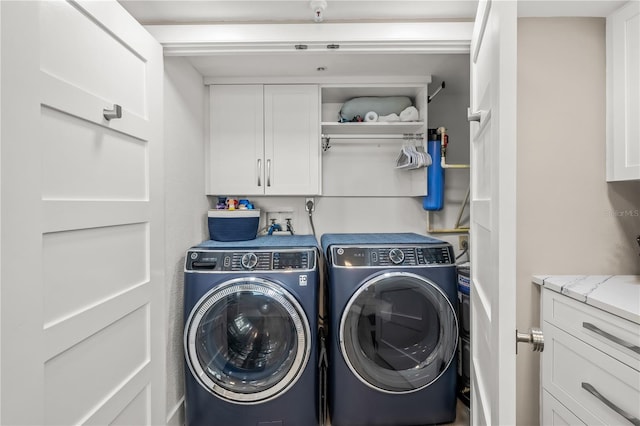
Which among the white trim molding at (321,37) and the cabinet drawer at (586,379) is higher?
the white trim molding at (321,37)

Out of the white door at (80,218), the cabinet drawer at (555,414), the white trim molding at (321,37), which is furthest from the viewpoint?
the white trim molding at (321,37)

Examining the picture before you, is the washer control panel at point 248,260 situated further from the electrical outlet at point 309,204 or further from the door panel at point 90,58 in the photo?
the door panel at point 90,58

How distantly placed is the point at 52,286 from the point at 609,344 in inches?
71.8

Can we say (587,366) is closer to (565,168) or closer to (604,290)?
(604,290)

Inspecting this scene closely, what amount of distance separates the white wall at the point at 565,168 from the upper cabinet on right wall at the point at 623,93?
0.04 meters

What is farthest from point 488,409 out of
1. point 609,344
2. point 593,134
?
point 593,134

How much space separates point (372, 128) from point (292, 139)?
2.03 feet

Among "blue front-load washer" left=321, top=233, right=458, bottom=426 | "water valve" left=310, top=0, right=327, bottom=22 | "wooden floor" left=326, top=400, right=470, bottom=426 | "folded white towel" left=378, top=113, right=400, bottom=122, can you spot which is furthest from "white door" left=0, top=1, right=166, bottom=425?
"folded white towel" left=378, top=113, right=400, bottom=122

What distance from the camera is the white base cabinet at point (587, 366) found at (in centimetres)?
105

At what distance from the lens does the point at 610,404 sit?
110 centimetres

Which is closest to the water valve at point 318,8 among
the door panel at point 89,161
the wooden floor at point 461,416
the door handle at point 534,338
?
the door panel at point 89,161

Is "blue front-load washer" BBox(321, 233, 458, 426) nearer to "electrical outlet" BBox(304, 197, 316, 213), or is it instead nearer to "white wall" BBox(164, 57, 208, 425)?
"electrical outlet" BBox(304, 197, 316, 213)

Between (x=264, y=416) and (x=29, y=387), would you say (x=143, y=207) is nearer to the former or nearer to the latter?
(x=29, y=387)

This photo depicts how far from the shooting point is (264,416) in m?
1.72
